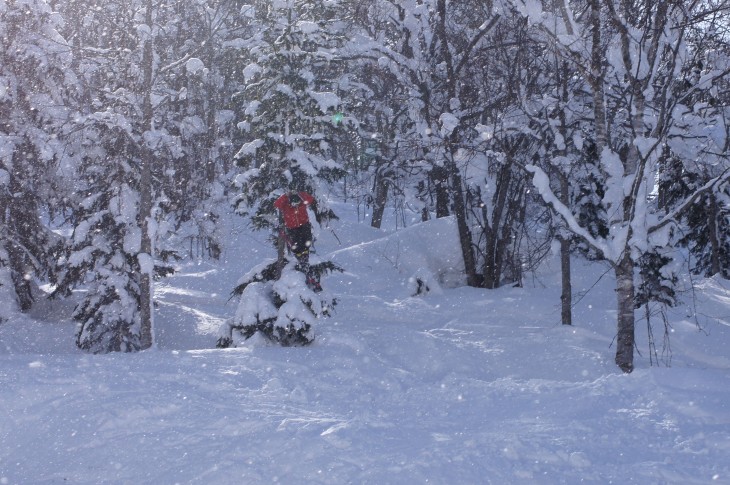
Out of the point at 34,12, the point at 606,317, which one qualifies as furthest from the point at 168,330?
the point at 606,317

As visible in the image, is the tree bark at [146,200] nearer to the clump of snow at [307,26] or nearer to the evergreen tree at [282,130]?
the evergreen tree at [282,130]

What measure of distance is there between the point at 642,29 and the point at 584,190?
734 cm

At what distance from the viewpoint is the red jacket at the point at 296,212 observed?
11758 millimetres

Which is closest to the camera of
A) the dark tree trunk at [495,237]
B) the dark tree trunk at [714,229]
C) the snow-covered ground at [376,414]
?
the snow-covered ground at [376,414]

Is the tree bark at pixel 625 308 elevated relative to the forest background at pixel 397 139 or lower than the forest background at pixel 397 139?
lower

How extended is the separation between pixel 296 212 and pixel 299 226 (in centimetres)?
26

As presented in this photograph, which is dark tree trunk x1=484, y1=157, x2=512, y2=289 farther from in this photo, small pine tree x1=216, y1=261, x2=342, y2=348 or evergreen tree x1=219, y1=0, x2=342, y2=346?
small pine tree x1=216, y1=261, x2=342, y2=348

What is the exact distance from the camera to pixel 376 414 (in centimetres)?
670

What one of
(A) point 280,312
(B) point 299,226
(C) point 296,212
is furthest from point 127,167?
(A) point 280,312

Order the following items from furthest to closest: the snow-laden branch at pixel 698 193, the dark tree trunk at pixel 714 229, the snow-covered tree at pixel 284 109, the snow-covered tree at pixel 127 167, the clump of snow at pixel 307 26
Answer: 1. the dark tree trunk at pixel 714 229
2. the snow-covered tree at pixel 127 167
3. the snow-covered tree at pixel 284 109
4. the clump of snow at pixel 307 26
5. the snow-laden branch at pixel 698 193

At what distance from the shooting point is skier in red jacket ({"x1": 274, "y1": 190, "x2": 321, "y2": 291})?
11742mm

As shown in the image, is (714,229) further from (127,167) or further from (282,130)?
(127,167)

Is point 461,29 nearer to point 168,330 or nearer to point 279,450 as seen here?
point 168,330

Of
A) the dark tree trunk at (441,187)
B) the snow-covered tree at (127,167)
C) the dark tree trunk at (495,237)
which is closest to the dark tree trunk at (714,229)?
the dark tree trunk at (495,237)
